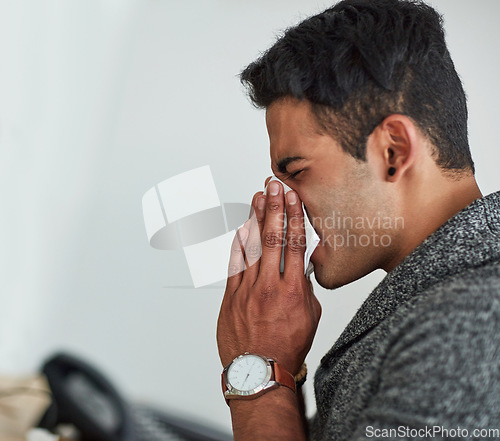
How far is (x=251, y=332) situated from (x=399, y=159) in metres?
0.34

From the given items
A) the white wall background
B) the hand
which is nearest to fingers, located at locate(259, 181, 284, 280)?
the hand

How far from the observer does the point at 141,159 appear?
1399 millimetres

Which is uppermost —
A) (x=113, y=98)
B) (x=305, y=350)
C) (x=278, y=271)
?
(x=113, y=98)

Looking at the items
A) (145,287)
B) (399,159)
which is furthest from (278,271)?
(145,287)

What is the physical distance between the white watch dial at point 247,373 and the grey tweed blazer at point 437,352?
0.37ft

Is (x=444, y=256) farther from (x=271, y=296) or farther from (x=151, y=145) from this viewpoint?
(x=151, y=145)

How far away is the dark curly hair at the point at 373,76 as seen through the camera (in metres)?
0.79

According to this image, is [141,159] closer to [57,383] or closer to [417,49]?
[417,49]

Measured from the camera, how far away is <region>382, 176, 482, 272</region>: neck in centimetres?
78

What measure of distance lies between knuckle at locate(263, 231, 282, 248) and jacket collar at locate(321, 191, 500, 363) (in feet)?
0.65

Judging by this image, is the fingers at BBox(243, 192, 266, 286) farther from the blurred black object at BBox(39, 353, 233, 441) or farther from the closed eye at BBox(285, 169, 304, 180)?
the blurred black object at BBox(39, 353, 233, 441)

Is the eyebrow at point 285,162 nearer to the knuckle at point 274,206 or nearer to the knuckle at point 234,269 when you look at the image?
the knuckle at point 274,206

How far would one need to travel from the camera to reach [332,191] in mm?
820

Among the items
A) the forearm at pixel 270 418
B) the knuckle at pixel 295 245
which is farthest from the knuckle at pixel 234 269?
the forearm at pixel 270 418
